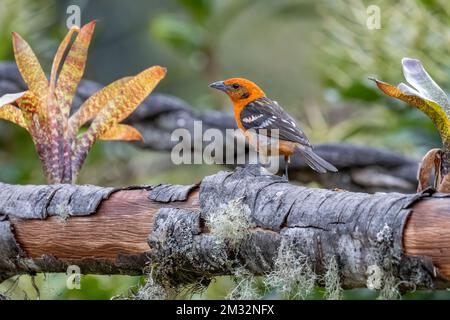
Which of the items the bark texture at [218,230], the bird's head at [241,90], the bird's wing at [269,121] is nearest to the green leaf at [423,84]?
the bark texture at [218,230]

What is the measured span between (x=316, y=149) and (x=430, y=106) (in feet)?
3.88

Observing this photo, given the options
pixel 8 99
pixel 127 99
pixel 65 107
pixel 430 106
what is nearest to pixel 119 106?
pixel 127 99

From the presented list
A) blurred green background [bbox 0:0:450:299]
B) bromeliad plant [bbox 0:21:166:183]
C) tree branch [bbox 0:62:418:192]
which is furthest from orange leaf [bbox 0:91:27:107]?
tree branch [bbox 0:62:418:192]

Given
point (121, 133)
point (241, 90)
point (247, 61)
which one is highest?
point (247, 61)

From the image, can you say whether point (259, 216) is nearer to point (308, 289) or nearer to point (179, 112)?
point (308, 289)

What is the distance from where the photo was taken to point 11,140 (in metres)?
4.70

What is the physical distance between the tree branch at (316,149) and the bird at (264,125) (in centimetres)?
34

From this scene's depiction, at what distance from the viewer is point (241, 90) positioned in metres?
2.54

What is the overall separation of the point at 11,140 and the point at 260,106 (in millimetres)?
2620

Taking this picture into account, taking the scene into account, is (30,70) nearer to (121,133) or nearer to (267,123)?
(121,133)

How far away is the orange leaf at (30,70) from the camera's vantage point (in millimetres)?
1954

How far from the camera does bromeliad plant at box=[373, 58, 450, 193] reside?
158 centimetres
